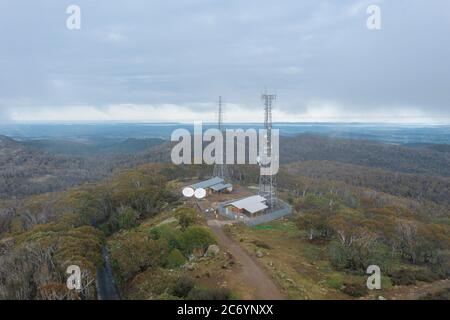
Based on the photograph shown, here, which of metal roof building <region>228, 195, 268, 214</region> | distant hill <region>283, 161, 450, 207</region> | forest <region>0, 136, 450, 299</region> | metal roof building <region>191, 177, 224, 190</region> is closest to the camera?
forest <region>0, 136, 450, 299</region>

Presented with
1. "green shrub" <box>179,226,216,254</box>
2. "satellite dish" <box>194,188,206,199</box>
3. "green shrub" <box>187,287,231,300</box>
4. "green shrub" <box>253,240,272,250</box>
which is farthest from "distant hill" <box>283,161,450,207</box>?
"green shrub" <box>187,287,231,300</box>

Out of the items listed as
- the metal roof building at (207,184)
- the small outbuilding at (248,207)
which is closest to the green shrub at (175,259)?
the small outbuilding at (248,207)

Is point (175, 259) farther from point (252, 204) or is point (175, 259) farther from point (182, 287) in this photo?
point (252, 204)

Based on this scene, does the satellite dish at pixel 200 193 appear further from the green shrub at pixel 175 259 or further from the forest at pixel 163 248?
the green shrub at pixel 175 259

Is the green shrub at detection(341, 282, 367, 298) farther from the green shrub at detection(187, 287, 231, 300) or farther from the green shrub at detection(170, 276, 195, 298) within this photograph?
the green shrub at detection(170, 276, 195, 298)
